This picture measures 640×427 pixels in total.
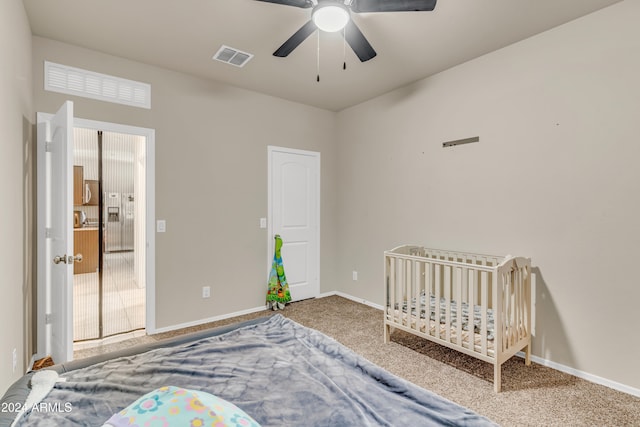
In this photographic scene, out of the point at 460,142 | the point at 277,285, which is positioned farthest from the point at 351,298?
the point at 460,142

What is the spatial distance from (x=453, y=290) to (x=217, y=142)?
289cm

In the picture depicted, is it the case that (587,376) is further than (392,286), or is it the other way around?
(392,286)

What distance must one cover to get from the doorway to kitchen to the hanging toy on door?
1.35 metres

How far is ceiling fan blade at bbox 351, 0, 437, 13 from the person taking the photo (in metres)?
1.73

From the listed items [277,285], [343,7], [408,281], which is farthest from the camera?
[277,285]

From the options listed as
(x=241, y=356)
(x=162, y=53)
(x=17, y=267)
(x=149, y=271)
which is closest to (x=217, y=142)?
(x=162, y=53)

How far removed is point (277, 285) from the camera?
149 inches

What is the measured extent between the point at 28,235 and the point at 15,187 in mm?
608

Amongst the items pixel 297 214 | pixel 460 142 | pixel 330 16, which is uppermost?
pixel 330 16

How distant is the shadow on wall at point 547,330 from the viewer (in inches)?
94.3

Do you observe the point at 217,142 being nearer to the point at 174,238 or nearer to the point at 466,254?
the point at 174,238

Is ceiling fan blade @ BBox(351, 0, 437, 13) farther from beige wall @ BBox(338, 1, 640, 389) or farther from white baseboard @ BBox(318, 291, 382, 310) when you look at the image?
white baseboard @ BBox(318, 291, 382, 310)

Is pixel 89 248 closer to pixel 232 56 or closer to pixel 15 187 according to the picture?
pixel 15 187

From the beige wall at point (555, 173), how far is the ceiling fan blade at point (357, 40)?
127 centimetres
